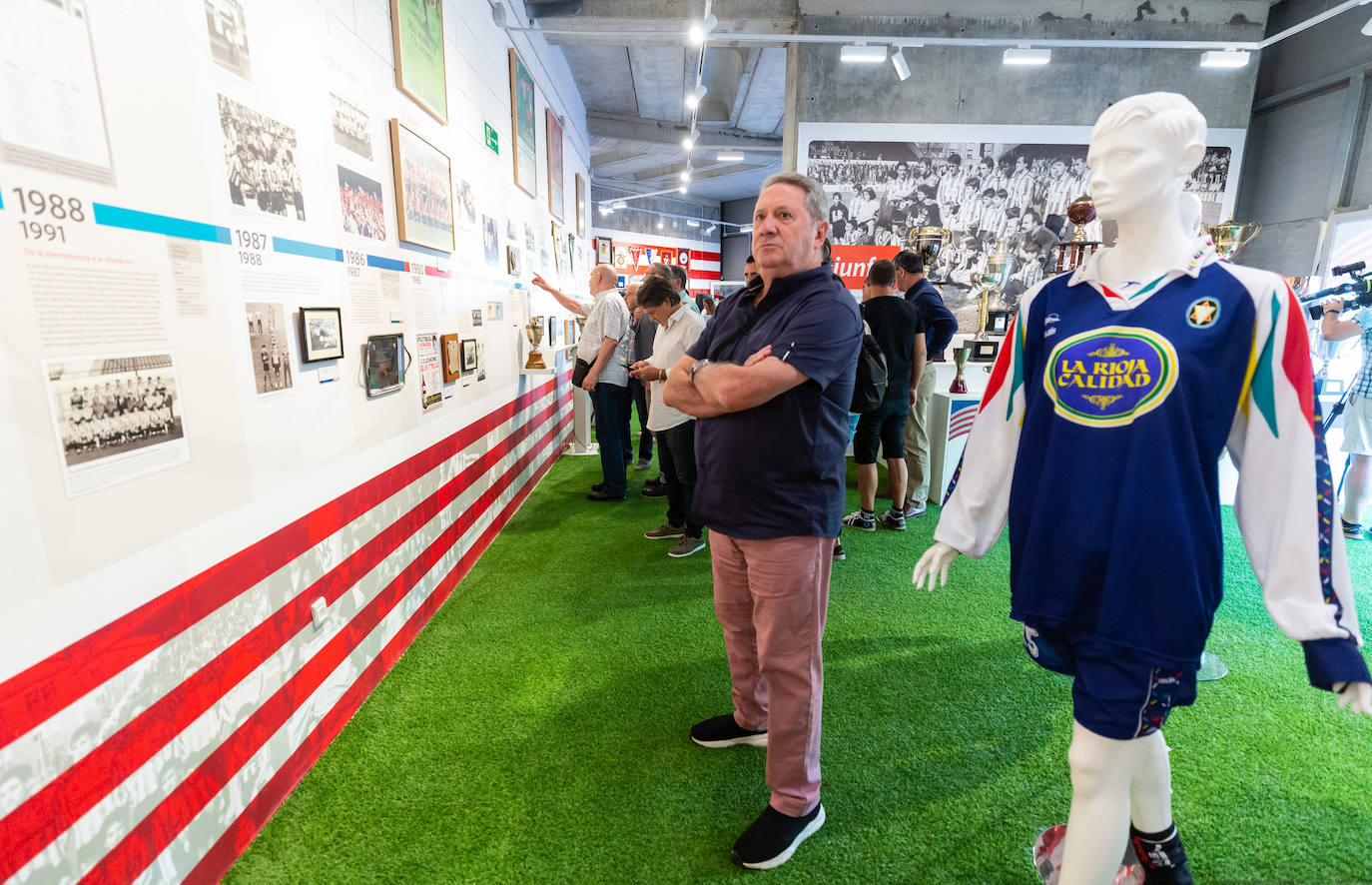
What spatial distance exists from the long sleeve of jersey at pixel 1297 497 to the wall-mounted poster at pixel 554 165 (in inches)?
211

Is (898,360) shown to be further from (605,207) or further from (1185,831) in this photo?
(605,207)

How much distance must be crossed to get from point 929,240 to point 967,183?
0.65m

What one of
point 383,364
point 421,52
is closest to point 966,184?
point 421,52

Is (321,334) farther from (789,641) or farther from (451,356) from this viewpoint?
(789,641)

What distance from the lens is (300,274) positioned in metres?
1.83

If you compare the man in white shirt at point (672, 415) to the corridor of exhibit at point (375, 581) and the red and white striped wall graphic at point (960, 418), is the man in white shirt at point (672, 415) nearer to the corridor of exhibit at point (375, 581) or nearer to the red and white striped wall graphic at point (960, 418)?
the corridor of exhibit at point (375, 581)

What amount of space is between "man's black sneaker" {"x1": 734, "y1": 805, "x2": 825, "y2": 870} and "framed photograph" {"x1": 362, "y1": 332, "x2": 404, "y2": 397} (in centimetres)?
180

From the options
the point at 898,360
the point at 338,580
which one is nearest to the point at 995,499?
the point at 338,580

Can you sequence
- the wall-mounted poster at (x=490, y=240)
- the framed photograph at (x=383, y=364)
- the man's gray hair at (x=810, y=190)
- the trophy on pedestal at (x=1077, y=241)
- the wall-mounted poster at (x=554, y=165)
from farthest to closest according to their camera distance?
the wall-mounted poster at (x=554, y=165), the trophy on pedestal at (x=1077, y=241), the wall-mounted poster at (x=490, y=240), the framed photograph at (x=383, y=364), the man's gray hair at (x=810, y=190)

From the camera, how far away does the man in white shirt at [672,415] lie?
3.11 metres

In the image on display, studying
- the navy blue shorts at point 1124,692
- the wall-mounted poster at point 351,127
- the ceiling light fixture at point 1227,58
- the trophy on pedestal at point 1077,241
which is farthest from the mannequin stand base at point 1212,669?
the ceiling light fixture at point 1227,58

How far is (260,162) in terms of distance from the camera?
5.45 feet

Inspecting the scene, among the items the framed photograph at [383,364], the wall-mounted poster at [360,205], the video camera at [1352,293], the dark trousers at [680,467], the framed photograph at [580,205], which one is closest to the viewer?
the wall-mounted poster at [360,205]

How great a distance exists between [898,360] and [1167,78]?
462 cm
